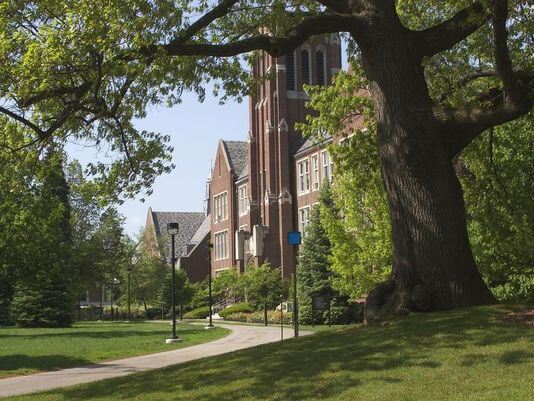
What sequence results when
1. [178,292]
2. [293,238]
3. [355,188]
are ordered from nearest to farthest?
[293,238], [355,188], [178,292]

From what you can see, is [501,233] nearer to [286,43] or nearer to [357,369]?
[286,43]

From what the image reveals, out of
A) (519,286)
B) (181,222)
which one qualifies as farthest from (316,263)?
(181,222)

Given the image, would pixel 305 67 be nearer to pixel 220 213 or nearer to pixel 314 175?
pixel 314 175

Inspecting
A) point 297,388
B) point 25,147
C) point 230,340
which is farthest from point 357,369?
point 230,340

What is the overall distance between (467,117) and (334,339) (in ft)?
13.8

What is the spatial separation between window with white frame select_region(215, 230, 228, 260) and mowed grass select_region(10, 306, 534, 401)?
180 ft

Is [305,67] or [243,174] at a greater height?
[305,67]

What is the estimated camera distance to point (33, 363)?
18.1 m

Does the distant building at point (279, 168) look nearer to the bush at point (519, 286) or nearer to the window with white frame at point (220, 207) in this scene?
the window with white frame at point (220, 207)

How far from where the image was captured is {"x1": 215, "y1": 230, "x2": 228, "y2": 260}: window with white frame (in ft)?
219

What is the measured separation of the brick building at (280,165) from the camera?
177 ft

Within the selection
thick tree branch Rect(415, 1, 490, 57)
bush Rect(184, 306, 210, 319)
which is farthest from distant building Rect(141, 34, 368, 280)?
thick tree branch Rect(415, 1, 490, 57)

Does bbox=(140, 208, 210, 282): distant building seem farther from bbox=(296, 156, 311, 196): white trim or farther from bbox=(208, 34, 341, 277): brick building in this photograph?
bbox=(296, 156, 311, 196): white trim

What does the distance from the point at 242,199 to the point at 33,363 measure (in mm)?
45510
